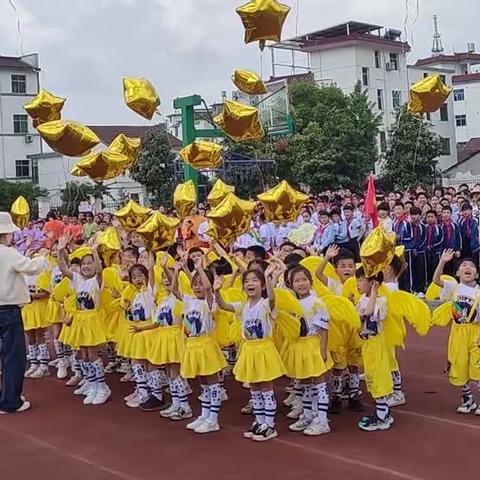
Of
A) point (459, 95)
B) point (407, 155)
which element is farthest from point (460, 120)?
point (407, 155)

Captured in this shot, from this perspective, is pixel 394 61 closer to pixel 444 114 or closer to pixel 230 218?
pixel 444 114

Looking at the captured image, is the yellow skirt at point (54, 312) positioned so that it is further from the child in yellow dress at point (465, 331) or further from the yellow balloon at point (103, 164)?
the child in yellow dress at point (465, 331)

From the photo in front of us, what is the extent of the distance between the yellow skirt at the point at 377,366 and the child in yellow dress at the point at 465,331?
53 centimetres

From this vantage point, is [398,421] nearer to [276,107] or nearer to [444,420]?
[444,420]

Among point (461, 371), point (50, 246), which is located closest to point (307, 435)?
point (461, 371)

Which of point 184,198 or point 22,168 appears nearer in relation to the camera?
point 184,198

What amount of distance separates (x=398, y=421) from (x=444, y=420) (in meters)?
0.32

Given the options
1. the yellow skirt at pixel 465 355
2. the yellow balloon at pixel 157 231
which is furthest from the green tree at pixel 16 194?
the yellow skirt at pixel 465 355

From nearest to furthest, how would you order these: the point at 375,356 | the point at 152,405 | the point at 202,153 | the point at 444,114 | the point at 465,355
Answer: the point at 375,356 < the point at 465,355 < the point at 152,405 < the point at 202,153 < the point at 444,114

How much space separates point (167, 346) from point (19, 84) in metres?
37.6

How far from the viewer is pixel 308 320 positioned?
5.55 m

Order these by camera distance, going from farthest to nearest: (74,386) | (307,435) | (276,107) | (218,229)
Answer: (276,107), (74,386), (218,229), (307,435)

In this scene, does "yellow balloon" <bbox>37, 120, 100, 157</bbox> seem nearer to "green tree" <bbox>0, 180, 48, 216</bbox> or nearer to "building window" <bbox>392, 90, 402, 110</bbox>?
"green tree" <bbox>0, 180, 48, 216</bbox>

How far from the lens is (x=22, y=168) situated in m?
41.1
